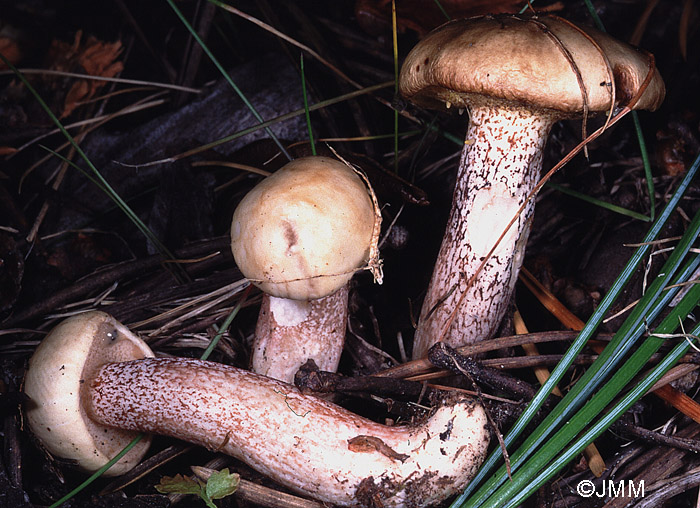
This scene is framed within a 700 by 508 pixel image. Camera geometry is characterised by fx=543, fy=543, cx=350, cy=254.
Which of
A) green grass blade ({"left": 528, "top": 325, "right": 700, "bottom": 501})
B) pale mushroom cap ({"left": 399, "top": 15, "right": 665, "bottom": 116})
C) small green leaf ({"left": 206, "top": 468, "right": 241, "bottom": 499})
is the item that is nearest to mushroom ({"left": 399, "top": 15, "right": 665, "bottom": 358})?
pale mushroom cap ({"left": 399, "top": 15, "right": 665, "bottom": 116})

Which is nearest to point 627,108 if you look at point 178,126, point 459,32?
point 459,32

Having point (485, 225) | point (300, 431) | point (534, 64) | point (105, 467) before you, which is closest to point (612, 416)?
point (485, 225)

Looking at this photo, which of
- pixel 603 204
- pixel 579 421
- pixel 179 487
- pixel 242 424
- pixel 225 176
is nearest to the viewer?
pixel 579 421

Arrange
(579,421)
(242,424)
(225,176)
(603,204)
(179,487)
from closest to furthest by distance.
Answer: (579,421) → (179,487) → (242,424) → (603,204) → (225,176)

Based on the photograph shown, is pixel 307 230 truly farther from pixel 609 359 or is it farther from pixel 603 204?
pixel 603 204

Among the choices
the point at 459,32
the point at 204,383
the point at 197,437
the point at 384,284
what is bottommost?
the point at 197,437

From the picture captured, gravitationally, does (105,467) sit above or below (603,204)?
below

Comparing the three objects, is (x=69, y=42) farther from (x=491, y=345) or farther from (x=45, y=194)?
(x=491, y=345)

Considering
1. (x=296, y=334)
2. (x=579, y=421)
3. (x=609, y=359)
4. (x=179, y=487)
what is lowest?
(x=179, y=487)
